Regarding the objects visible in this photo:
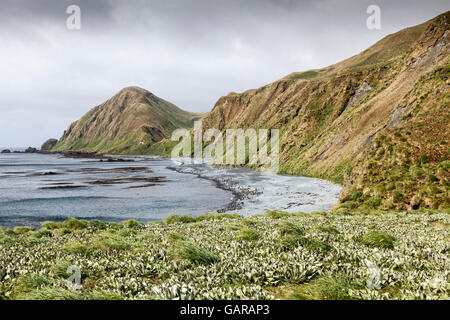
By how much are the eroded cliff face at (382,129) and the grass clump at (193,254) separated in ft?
85.1

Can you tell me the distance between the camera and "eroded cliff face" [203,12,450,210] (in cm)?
2798

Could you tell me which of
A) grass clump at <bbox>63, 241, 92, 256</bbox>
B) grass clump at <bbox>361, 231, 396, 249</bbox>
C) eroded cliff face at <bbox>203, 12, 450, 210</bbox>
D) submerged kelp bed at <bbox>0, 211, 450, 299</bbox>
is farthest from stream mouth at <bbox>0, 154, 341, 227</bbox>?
submerged kelp bed at <bbox>0, 211, 450, 299</bbox>

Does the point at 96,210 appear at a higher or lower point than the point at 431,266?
lower

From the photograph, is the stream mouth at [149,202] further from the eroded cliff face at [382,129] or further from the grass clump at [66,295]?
the grass clump at [66,295]

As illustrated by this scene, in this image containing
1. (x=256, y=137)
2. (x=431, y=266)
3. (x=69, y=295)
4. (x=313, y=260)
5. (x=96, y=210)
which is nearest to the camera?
(x=69, y=295)

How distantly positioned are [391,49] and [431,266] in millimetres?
172221

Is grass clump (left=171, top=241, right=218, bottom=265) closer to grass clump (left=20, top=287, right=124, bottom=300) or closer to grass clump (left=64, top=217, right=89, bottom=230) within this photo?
grass clump (left=20, top=287, right=124, bottom=300)

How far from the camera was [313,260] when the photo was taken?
6.81m

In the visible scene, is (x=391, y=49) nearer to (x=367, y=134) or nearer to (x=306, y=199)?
(x=367, y=134)

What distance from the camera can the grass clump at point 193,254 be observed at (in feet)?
23.8

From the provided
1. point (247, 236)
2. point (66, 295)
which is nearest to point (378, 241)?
point (247, 236)

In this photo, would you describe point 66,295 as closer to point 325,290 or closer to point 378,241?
point 325,290

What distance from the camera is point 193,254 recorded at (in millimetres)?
7422
